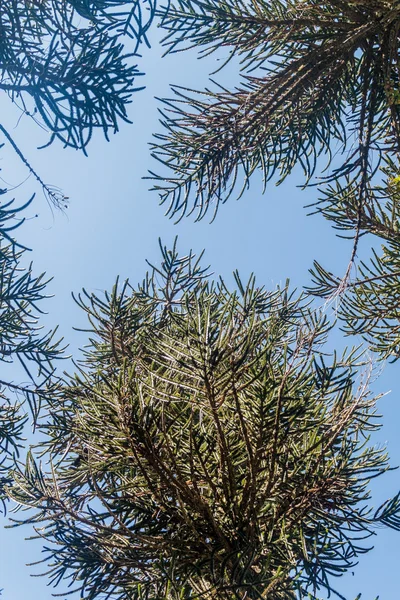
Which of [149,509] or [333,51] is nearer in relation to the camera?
[149,509]

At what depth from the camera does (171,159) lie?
4.34 m

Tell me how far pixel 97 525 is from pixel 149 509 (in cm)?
45

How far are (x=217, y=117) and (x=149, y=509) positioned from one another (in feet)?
9.98

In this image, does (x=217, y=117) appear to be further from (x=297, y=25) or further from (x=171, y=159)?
(x=297, y=25)

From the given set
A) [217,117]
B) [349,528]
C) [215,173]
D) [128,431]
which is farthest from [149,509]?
[217,117]

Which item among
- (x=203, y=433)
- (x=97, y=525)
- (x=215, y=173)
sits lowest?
(x=97, y=525)

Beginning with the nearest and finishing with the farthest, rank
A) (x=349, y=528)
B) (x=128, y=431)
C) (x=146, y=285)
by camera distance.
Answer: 1. (x=128, y=431)
2. (x=349, y=528)
3. (x=146, y=285)

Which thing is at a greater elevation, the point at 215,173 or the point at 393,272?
the point at 215,173

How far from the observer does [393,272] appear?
4703 millimetres

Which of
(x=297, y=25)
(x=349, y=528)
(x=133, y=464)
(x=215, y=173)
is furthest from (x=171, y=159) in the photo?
(x=349, y=528)

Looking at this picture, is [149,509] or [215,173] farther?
[215,173]

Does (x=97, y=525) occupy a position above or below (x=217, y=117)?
below

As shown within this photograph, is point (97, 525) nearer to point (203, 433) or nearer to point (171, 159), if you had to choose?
point (203, 433)

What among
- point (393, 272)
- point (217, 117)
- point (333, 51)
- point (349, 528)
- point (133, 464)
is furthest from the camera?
point (393, 272)
